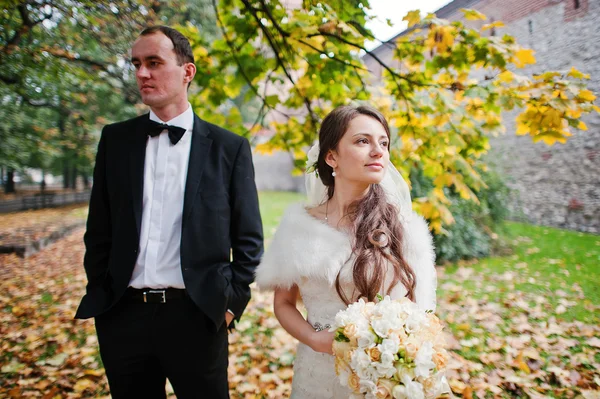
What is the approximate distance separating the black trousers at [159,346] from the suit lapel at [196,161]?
0.50 meters

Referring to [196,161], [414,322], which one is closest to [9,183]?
[196,161]

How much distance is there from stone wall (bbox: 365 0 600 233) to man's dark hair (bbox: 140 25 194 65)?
2.64m

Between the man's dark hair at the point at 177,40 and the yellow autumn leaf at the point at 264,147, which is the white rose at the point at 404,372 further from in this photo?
the yellow autumn leaf at the point at 264,147

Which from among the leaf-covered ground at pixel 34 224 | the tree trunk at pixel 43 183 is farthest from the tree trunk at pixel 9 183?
the tree trunk at pixel 43 183

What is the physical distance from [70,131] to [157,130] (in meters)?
8.92

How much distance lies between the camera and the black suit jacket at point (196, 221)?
1.84 metres

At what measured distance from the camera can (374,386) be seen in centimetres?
113

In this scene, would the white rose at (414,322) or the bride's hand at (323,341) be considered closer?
the white rose at (414,322)

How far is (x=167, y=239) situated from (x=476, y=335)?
12.4 feet

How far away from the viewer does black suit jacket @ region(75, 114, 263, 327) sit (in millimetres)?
1845

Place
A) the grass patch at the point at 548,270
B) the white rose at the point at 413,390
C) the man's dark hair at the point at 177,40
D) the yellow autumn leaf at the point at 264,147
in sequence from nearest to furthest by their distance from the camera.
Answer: the white rose at the point at 413,390
the man's dark hair at the point at 177,40
the grass patch at the point at 548,270
the yellow autumn leaf at the point at 264,147

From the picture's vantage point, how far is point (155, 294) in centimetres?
183

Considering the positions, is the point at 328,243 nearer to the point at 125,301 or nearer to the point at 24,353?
the point at 125,301

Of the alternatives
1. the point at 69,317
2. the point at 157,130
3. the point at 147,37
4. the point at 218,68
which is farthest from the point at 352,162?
the point at 69,317
